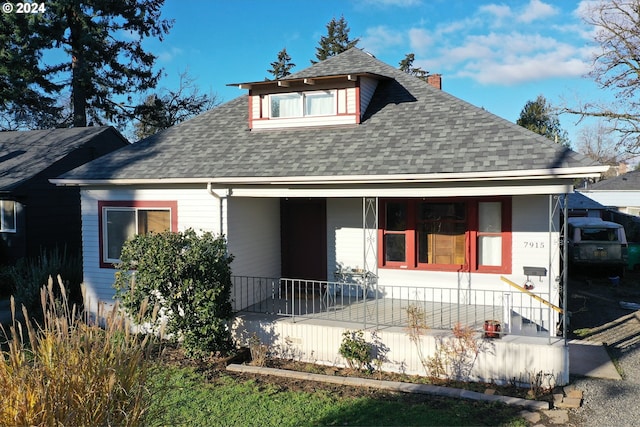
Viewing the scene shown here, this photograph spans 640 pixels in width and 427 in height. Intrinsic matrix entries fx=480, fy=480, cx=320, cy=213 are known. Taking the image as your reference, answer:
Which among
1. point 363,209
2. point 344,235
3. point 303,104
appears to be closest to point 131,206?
point 303,104

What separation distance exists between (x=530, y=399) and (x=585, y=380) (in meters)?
1.37

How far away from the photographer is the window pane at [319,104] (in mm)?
11648

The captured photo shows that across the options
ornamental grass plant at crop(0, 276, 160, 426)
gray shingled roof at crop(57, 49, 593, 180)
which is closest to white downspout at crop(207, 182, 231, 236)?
gray shingled roof at crop(57, 49, 593, 180)

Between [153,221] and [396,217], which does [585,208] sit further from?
[153,221]

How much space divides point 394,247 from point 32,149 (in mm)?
14863

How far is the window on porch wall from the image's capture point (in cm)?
1011

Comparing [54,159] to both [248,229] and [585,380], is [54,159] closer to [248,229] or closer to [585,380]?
[248,229]

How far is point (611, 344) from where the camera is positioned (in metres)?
9.42

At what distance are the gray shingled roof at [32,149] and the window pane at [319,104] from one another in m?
9.84

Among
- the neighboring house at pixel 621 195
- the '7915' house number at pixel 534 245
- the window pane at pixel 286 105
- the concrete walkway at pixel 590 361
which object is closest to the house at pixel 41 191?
the window pane at pixel 286 105

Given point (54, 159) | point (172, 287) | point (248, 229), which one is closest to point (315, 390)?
point (172, 287)

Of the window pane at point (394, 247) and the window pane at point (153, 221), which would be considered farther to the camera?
the window pane at point (394, 247)

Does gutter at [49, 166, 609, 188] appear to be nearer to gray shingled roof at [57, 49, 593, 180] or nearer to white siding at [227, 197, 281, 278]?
gray shingled roof at [57, 49, 593, 180]

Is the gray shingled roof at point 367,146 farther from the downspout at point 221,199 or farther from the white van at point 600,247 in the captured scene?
the white van at point 600,247
